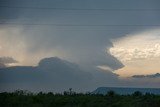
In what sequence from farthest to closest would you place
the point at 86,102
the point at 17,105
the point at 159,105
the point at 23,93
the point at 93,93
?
the point at 93,93, the point at 23,93, the point at 86,102, the point at 17,105, the point at 159,105

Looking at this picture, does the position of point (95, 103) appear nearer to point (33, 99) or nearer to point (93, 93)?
point (33, 99)

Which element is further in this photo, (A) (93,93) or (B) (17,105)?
(A) (93,93)

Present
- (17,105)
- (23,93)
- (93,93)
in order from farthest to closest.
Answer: (93,93), (23,93), (17,105)

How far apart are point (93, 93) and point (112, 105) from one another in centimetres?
2356

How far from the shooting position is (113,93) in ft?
294

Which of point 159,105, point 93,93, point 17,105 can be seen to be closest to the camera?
point 159,105

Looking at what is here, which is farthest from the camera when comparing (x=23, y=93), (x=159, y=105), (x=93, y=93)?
(x=93, y=93)

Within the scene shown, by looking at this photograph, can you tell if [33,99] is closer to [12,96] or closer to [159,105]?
[12,96]

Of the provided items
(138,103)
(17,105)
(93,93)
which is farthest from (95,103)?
(93,93)

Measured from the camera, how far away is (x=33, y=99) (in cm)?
8019

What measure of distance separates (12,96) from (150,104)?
26.7m

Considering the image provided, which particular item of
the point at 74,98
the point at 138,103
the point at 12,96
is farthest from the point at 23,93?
→ the point at 138,103

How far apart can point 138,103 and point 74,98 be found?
1514cm

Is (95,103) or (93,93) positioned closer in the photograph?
(95,103)
